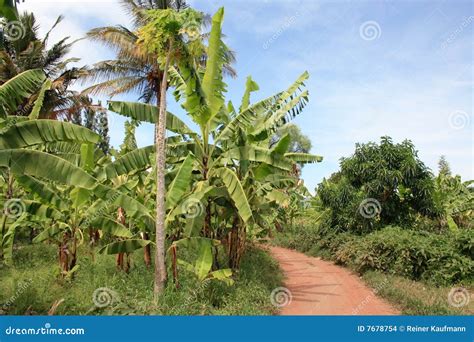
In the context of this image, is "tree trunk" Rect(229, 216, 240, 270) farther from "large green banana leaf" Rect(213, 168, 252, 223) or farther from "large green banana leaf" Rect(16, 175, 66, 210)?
"large green banana leaf" Rect(16, 175, 66, 210)

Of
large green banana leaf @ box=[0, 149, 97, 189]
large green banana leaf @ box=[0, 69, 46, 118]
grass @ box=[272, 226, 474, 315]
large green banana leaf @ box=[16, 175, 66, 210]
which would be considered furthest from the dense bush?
large green banana leaf @ box=[0, 69, 46, 118]

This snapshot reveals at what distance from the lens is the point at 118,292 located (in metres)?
7.50

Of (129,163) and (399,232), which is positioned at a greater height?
(129,163)

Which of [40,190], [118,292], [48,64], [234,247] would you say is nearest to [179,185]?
[118,292]

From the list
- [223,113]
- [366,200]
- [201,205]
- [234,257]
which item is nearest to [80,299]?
[201,205]

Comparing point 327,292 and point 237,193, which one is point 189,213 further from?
point 327,292

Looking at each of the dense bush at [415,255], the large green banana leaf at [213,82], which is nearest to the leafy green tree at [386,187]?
the dense bush at [415,255]

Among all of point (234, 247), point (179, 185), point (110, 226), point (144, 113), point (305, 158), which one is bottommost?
point (234, 247)

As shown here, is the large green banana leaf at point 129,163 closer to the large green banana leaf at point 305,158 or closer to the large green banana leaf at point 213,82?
the large green banana leaf at point 213,82

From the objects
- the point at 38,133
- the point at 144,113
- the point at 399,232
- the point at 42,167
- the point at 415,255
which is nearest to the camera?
the point at 42,167

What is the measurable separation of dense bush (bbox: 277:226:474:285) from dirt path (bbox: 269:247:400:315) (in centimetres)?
73

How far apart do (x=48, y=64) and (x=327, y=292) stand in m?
18.4

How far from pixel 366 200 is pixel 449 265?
176 inches

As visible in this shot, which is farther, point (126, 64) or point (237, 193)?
point (126, 64)
